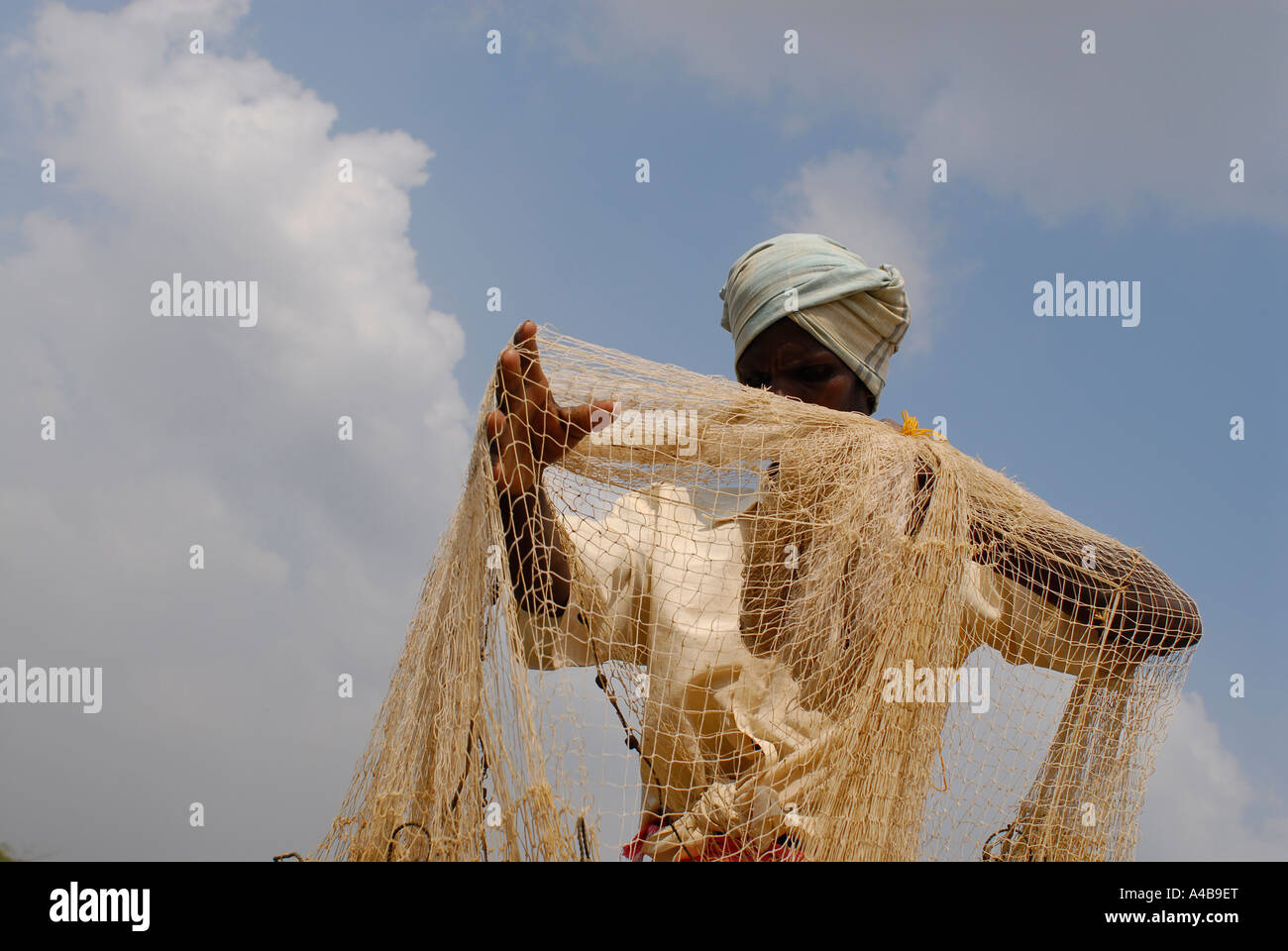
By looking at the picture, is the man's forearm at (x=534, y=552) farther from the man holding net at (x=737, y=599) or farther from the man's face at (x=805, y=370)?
the man's face at (x=805, y=370)

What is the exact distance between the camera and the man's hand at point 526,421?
201 centimetres

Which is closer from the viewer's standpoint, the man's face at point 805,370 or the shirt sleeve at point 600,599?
the shirt sleeve at point 600,599

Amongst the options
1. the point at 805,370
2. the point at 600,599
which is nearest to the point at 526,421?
the point at 600,599

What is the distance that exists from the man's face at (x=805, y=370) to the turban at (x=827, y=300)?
0.02 meters

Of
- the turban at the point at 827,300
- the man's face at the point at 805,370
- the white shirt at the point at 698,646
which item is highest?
the turban at the point at 827,300

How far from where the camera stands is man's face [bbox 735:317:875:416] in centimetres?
269

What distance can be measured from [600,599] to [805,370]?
0.86 meters

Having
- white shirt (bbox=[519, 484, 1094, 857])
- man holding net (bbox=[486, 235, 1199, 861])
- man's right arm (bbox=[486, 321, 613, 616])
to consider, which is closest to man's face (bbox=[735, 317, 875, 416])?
man holding net (bbox=[486, 235, 1199, 861])

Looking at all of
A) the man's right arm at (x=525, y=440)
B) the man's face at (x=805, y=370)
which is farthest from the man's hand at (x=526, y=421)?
the man's face at (x=805, y=370)

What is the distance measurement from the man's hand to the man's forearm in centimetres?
3

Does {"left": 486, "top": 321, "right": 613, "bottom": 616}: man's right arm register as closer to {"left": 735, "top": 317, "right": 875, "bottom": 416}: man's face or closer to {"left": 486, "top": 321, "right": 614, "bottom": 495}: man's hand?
{"left": 486, "top": 321, "right": 614, "bottom": 495}: man's hand

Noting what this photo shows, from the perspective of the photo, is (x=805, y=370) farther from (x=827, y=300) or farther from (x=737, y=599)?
(x=737, y=599)

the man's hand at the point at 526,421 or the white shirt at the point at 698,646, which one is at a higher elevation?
the man's hand at the point at 526,421
